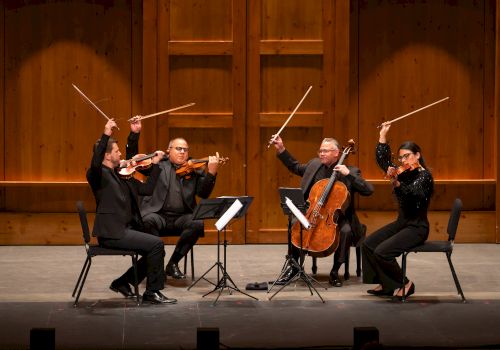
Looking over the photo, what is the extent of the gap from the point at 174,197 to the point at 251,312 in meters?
1.75

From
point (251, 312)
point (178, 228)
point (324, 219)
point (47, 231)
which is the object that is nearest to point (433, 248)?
point (324, 219)

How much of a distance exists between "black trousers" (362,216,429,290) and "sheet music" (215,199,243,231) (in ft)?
3.40

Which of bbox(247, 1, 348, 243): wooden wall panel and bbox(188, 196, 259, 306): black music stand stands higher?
bbox(247, 1, 348, 243): wooden wall panel

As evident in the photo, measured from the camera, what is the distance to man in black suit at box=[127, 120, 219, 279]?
8008 mm

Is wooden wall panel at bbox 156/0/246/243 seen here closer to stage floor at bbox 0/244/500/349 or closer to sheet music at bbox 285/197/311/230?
stage floor at bbox 0/244/500/349

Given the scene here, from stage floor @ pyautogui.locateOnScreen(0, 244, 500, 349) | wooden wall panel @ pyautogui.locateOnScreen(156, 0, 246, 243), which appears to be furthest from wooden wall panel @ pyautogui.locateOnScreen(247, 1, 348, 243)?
stage floor @ pyautogui.locateOnScreen(0, 244, 500, 349)

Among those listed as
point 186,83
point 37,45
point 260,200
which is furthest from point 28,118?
point 260,200

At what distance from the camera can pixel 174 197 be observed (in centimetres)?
822

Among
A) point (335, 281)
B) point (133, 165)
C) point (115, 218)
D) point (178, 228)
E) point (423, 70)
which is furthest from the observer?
point (423, 70)

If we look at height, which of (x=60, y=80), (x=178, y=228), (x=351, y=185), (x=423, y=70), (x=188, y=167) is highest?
(x=423, y=70)

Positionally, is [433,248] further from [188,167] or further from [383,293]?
[188,167]

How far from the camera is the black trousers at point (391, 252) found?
7.19 metres

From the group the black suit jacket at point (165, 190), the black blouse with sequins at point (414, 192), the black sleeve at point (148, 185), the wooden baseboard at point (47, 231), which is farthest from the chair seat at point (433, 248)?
the wooden baseboard at point (47, 231)

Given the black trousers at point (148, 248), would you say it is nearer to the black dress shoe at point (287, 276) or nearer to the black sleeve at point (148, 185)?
the black sleeve at point (148, 185)
